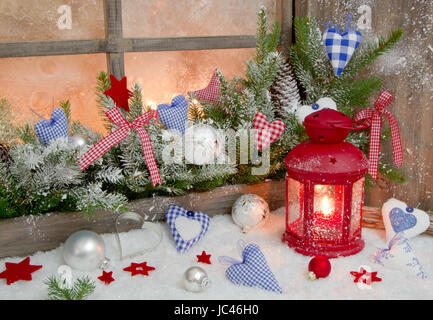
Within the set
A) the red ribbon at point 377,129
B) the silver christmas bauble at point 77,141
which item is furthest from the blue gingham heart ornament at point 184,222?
the red ribbon at point 377,129

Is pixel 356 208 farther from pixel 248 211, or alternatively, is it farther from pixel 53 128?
pixel 53 128

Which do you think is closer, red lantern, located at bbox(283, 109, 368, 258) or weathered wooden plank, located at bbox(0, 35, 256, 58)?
red lantern, located at bbox(283, 109, 368, 258)

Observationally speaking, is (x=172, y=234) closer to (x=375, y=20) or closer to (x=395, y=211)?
(x=395, y=211)

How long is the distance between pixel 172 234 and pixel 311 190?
17.5 inches

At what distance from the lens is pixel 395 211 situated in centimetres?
143

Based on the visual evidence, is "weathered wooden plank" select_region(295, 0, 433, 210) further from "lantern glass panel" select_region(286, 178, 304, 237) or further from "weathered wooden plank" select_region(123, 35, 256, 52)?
"lantern glass panel" select_region(286, 178, 304, 237)

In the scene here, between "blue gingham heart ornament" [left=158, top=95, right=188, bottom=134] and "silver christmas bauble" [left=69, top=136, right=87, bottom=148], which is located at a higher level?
"blue gingham heart ornament" [left=158, top=95, right=188, bottom=134]

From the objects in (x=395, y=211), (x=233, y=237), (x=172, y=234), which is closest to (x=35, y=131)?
(x=172, y=234)

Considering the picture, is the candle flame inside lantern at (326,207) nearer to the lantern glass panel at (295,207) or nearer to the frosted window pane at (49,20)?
the lantern glass panel at (295,207)

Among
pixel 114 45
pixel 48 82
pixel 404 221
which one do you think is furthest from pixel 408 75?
pixel 48 82

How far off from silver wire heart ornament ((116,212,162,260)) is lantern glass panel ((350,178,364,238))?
582 millimetres

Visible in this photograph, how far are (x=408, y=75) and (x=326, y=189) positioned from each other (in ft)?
1.82

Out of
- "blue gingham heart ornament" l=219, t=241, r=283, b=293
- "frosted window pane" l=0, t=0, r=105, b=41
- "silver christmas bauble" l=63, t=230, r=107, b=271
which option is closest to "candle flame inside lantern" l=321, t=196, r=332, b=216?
"blue gingham heart ornament" l=219, t=241, r=283, b=293

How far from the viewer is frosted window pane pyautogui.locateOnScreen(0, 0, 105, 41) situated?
4.72 ft
